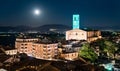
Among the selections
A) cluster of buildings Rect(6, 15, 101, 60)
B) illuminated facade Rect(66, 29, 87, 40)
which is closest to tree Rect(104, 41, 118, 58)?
cluster of buildings Rect(6, 15, 101, 60)

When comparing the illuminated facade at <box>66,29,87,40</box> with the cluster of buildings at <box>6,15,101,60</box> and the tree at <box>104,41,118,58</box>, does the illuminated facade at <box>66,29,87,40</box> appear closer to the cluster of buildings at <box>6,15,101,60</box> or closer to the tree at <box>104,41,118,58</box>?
the tree at <box>104,41,118,58</box>

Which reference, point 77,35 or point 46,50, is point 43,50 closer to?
point 46,50

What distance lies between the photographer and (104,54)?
3177 centimetres

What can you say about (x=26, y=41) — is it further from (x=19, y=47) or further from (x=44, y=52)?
(x=44, y=52)

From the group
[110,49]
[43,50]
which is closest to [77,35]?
[110,49]

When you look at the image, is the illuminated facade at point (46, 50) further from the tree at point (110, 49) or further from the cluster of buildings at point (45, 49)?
the tree at point (110, 49)

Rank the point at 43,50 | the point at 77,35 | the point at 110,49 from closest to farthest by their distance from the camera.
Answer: the point at 43,50 → the point at 110,49 → the point at 77,35

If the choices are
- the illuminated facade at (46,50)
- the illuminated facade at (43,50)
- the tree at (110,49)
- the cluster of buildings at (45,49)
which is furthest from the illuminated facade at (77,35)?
the illuminated facade at (46,50)

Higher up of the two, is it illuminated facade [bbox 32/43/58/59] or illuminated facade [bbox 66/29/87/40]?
illuminated facade [bbox 66/29/87/40]

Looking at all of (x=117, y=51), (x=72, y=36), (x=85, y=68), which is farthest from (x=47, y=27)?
(x=85, y=68)

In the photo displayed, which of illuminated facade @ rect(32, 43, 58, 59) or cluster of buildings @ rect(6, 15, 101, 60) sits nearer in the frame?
cluster of buildings @ rect(6, 15, 101, 60)

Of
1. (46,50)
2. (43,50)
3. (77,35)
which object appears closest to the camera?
(46,50)

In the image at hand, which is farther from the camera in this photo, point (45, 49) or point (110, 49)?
point (110, 49)

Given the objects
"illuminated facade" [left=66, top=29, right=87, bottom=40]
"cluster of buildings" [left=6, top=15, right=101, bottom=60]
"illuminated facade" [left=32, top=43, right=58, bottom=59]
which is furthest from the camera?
"illuminated facade" [left=66, top=29, right=87, bottom=40]
